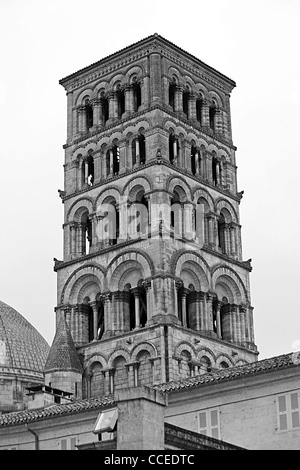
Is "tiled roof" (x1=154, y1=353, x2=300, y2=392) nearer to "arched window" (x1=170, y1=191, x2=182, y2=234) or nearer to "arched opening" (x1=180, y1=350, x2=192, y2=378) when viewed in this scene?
"arched opening" (x1=180, y1=350, x2=192, y2=378)

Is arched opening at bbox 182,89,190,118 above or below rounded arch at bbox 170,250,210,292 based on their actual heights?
above

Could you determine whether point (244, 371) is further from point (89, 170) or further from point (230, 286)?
point (89, 170)

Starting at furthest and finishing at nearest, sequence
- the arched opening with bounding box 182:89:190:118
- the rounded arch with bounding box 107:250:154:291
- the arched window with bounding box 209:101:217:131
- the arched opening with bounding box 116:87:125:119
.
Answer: the arched window with bounding box 209:101:217:131 < the arched opening with bounding box 182:89:190:118 < the arched opening with bounding box 116:87:125:119 < the rounded arch with bounding box 107:250:154:291

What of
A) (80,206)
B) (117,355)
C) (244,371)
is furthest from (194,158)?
(244,371)

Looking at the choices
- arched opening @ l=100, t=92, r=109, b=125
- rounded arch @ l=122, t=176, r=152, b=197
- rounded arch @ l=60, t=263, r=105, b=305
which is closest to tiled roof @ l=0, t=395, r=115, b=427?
rounded arch @ l=60, t=263, r=105, b=305

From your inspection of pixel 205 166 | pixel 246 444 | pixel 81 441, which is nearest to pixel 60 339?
pixel 205 166

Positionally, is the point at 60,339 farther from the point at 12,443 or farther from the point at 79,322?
the point at 12,443

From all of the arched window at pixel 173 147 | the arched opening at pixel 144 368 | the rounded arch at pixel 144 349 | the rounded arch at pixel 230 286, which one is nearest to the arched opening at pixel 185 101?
the arched window at pixel 173 147

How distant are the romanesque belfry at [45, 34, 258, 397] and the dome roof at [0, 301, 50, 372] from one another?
15.4 metres

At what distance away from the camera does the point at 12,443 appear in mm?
56000

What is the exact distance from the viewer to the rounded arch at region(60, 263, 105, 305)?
75625mm

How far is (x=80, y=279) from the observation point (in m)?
76.4

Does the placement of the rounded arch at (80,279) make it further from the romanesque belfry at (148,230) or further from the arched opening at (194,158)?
the arched opening at (194,158)

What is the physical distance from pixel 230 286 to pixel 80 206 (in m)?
11.1
